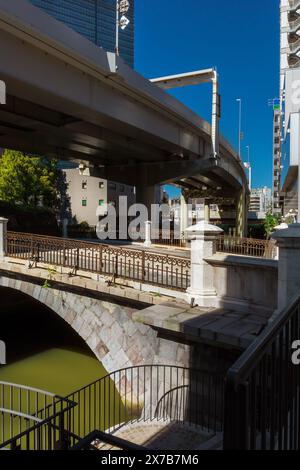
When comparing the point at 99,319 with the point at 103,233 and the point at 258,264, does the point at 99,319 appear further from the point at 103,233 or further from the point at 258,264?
the point at 103,233

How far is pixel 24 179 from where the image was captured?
123 feet

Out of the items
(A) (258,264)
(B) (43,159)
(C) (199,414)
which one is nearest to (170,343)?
(C) (199,414)

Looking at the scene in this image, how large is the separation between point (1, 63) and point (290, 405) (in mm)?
11708

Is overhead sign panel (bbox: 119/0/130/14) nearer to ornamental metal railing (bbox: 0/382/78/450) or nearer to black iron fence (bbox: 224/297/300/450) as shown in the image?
ornamental metal railing (bbox: 0/382/78/450)

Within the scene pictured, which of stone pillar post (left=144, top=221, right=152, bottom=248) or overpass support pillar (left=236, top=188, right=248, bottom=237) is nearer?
stone pillar post (left=144, top=221, right=152, bottom=248)

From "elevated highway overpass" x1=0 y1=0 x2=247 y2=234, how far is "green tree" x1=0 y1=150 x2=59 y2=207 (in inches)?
444

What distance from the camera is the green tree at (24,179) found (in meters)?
37.0

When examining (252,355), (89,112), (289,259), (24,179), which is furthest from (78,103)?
(24,179)

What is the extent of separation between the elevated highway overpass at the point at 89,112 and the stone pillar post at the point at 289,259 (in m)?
9.68

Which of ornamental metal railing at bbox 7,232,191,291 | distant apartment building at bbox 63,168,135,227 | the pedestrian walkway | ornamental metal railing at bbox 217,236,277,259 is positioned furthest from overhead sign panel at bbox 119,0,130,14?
distant apartment building at bbox 63,168,135,227

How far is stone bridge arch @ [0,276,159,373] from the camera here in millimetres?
9336

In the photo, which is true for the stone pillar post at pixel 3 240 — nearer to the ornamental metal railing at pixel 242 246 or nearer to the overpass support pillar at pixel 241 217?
the ornamental metal railing at pixel 242 246

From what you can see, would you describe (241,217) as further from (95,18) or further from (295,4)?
(295,4)
